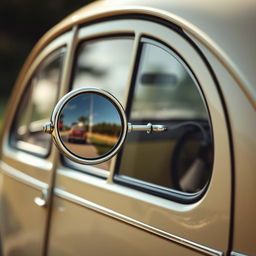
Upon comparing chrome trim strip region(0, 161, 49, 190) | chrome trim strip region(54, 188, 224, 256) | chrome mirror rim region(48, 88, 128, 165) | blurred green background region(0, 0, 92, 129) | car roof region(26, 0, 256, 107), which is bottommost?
chrome trim strip region(54, 188, 224, 256)

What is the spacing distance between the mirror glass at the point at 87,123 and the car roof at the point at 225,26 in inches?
16.8

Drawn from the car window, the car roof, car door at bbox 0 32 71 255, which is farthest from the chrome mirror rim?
the car window

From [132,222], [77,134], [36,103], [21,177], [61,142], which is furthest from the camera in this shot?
[36,103]

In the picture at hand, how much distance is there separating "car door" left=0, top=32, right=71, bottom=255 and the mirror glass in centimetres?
74

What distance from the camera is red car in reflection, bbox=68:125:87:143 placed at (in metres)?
1.80

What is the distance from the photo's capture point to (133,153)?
10.5ft

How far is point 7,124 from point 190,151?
4.36 feet

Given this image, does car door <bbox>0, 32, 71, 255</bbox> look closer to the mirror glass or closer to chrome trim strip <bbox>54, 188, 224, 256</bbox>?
chrome trim strip <bbox>54, 188, 224, 256</bbox>

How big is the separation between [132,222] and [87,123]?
454mm

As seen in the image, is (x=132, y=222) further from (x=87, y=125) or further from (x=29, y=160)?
(x=29, y=160)

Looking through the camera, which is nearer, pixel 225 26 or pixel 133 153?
pixel 225 26

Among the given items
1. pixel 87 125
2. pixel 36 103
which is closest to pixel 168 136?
pixel 36 103

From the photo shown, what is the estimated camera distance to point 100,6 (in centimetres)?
245

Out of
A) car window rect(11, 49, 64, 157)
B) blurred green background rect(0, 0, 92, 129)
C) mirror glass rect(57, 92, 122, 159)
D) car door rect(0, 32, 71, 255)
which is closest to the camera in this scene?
mirror glass rect(57, 92, 122, 159)
